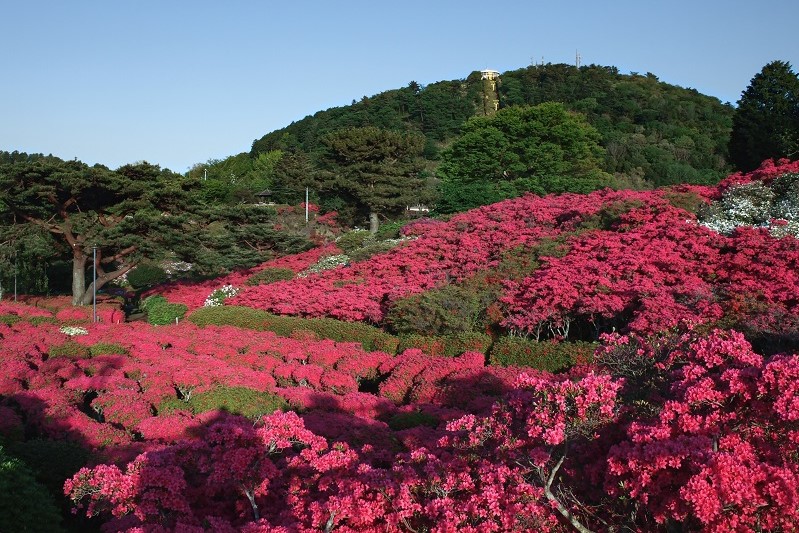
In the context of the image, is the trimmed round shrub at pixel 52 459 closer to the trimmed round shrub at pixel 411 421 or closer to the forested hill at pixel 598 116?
the trimmed round shrub at pixel 411 421

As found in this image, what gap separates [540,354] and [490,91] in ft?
230

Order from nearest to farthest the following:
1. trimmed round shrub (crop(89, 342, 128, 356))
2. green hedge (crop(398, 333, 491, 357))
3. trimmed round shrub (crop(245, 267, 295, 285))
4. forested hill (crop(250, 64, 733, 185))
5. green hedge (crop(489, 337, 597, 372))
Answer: green hedge (crop(489, 337, 597, 372))
green hedge (crop(398, 333, 491, 357))
trimmed round shrub (crop(89, 342, 128, 356))
trimmed round shrub (crop(245, 267, 295, 285))
forested hill (crop(250, 64, 733, 185))

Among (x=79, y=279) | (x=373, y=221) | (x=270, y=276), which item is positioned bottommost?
(x=79, y=279)

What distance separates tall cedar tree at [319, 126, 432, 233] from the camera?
106 feet

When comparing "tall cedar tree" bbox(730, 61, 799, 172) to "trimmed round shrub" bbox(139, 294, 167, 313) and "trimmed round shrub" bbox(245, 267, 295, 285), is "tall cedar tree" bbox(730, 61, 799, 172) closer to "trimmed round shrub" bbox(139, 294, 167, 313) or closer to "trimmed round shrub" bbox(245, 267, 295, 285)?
"trimmed round shrub" bbox(245, 267, 295, 285)

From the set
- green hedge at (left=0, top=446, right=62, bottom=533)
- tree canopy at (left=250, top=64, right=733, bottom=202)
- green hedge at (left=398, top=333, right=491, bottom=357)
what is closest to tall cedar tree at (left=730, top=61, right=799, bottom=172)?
tree canopy at (left=250, top=64, right=733, bottom=202)

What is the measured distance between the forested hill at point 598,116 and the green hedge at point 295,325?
2860cm

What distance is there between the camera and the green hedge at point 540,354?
10.4 metres

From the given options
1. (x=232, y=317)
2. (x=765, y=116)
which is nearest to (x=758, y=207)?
(x=765, y=116)

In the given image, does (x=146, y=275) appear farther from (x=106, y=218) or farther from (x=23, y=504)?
(x=23, y=504)

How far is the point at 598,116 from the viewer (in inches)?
2333

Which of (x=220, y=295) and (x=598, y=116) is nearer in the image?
(x=220, y=295)

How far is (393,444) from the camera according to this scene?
709cm

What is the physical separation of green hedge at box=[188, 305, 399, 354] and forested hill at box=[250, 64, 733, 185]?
2860 cm
